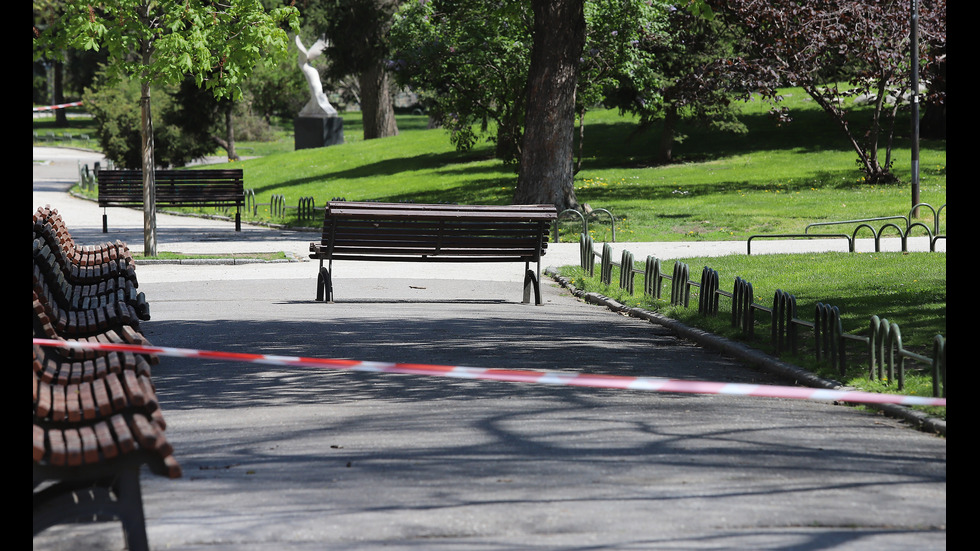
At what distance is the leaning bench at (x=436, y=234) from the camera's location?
13.0 meters

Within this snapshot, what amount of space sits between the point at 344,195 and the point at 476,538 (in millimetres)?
27536

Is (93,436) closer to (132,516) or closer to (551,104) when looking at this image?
(132,516)

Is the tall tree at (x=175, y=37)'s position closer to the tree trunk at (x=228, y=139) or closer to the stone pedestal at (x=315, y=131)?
the tree trunk at (x=228, y=139)

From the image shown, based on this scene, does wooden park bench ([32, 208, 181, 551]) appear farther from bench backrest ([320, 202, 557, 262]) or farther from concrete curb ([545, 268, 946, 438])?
bench backrest ([320, 202, 557, 262])

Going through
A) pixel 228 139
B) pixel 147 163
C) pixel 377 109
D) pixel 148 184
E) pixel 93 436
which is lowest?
pixel 93 436

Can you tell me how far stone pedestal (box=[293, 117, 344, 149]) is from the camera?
47.8m

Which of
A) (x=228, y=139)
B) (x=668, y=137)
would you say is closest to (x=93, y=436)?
(x=668, y=137)

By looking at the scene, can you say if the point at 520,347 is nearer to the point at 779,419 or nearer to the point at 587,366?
the point at 587,366

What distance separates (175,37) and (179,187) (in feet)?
30.1

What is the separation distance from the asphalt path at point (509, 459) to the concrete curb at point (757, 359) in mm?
105

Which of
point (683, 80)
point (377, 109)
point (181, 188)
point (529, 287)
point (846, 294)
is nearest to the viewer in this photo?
point (846, 294)

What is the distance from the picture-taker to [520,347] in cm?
941

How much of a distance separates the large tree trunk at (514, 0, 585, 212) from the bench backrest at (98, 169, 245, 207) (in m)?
6.82

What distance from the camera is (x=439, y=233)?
1330 cm
